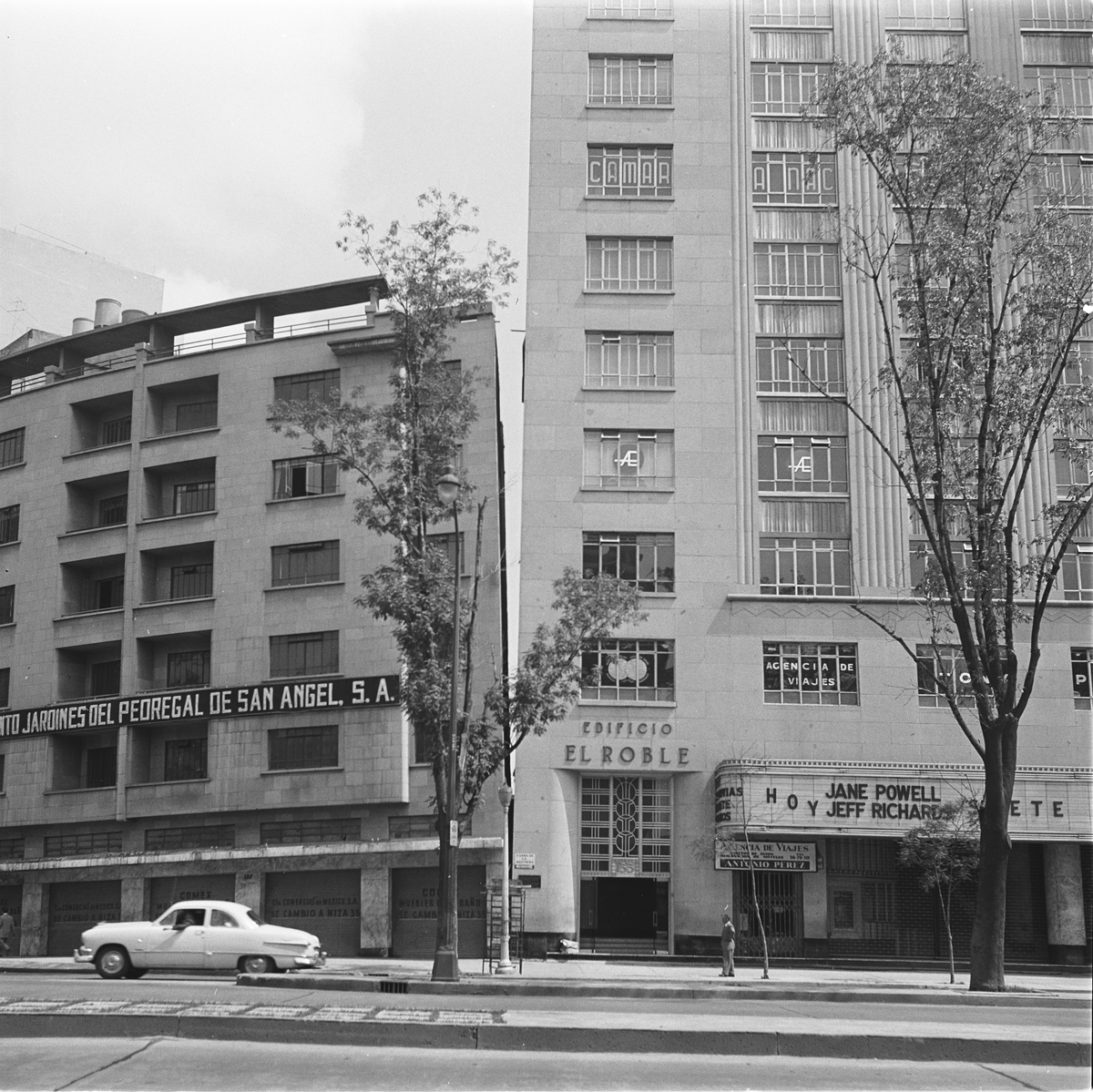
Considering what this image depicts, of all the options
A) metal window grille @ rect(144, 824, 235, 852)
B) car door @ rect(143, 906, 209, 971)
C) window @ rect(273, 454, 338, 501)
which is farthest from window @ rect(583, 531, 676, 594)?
car door @ rect(143, 906, 209, 971)

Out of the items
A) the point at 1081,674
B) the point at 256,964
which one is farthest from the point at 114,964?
the point at 1081,674

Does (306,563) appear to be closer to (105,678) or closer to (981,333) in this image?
(105,678)

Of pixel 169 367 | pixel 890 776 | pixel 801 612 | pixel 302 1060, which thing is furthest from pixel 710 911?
pixel 302 1060

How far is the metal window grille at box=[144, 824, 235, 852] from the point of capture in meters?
41.2

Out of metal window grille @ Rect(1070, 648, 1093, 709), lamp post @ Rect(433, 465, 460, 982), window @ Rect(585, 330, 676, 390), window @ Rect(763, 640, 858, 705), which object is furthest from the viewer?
window @ Rect(585, 330, 676, 390)

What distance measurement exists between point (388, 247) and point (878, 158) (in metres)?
11.2

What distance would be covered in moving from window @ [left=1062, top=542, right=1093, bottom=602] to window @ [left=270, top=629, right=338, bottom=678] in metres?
22.4

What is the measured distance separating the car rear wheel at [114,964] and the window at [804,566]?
22.2m

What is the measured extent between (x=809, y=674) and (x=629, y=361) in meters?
11.4

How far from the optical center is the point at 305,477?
42.8m

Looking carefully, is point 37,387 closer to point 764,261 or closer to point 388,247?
point 388,247

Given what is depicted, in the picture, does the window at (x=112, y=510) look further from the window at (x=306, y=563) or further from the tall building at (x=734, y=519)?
the tall building at (x=734, y=519)

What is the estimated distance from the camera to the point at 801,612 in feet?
132

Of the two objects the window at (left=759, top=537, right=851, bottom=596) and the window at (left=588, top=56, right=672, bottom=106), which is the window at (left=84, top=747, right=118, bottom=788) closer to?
the window at (left=759, top=537, right=851, bottom=596)
